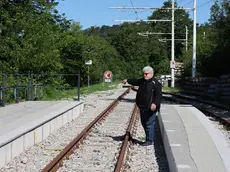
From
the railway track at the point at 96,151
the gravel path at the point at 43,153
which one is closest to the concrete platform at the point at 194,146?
the railway track at the point at 96,151

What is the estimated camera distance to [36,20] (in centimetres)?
2575

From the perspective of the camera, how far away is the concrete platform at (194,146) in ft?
21.9

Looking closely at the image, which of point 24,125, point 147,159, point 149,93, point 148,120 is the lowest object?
point 147,159

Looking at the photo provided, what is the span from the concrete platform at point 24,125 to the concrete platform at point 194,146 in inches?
115

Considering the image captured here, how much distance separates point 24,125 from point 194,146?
394 cm

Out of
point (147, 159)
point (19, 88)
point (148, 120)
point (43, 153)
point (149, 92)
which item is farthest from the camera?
point (19, 88)

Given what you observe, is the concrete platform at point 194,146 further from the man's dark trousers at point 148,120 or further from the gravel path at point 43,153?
the gravel path at point 43,153

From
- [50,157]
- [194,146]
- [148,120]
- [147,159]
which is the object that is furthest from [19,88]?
[194,146]

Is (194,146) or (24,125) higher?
(24,125)

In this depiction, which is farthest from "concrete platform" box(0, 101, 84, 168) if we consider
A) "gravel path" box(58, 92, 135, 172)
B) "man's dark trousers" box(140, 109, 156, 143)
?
"man's dark trousers" box(140, 109, 156, 143)

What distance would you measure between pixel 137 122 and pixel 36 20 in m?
13.2

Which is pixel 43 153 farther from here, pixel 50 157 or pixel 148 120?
pixel 148 120

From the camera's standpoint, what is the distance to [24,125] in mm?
10000

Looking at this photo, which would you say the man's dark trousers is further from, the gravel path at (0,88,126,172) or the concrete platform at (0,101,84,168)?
the concrete platform at (0,101,84,168)
